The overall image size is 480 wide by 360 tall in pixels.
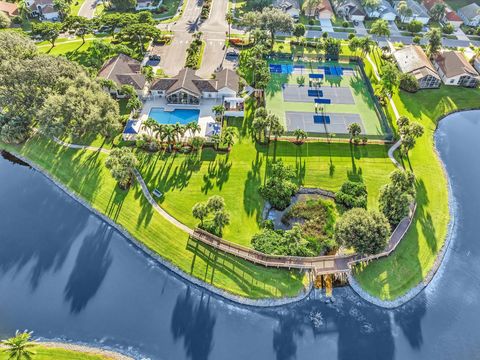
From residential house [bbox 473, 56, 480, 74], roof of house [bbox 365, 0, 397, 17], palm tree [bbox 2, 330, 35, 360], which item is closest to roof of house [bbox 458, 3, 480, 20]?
roof of house [bbox 365, 0, 397, 17]

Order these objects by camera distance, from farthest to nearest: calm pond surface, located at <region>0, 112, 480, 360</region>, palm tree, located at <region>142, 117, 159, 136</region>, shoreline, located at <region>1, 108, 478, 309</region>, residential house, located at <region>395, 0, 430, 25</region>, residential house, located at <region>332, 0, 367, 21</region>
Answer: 1. residential house, located at <region>395, 0, 430, 25</region>
2. residential house, located at <region>332, 0, 367, 21</region>
3. palm tree, located at <region>142, 117, 159, 136</region>
4. shoreline, located at <region>1, 108, 478, 309</region>
5. calm pond surface, located at <region>0, 112, 480, 360</region>

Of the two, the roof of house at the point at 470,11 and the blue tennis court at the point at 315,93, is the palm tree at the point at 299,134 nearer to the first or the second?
the blue tennis court at the point at 315,93

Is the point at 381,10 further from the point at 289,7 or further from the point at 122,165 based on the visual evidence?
the point at 122,165

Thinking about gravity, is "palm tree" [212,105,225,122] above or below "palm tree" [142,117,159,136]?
above

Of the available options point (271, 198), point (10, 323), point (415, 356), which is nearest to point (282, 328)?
point (415, 356)

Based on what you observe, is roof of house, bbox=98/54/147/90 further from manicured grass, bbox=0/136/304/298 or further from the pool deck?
manicured grass, bbox=0/136/304/298

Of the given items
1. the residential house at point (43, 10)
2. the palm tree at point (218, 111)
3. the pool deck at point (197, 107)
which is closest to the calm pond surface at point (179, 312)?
the pool deck at point (197, 107)
